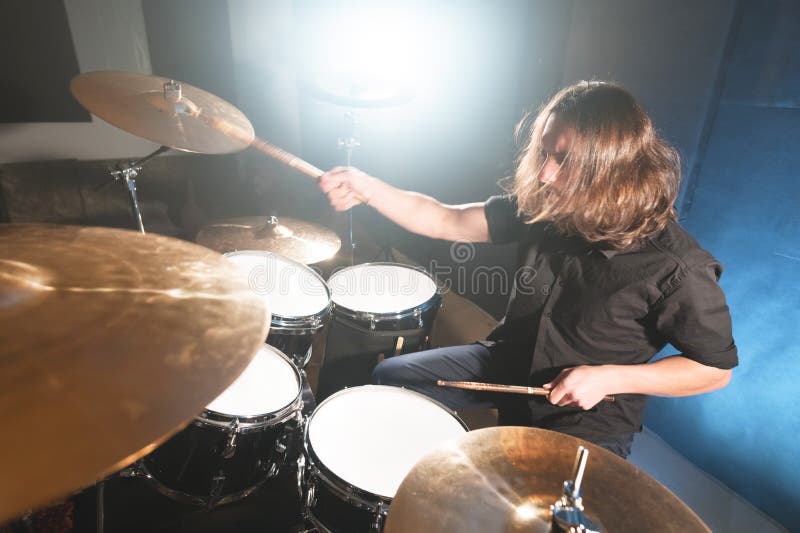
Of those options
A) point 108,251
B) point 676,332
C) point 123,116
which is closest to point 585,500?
point 676,332

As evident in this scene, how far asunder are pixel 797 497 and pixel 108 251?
227 cm

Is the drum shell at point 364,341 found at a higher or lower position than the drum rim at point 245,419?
lower

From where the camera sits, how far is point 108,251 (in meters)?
0.84

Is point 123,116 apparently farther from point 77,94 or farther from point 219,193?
point 219,193

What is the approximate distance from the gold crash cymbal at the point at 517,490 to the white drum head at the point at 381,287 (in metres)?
1.02

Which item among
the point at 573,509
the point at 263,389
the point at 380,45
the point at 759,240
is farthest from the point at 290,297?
the point at 380,45

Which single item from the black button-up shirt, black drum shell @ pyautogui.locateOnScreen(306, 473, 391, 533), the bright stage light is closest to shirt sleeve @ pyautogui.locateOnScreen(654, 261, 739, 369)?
the black button-up shirt

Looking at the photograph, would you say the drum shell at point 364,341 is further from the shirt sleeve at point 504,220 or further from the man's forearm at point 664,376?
the man's forearm at point 664,376

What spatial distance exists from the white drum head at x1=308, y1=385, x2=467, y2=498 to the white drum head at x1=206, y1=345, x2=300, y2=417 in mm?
170

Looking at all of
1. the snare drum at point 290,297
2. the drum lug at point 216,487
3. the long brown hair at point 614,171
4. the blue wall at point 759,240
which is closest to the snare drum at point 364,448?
the drum lug at point 216,487

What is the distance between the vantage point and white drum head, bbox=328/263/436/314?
80.2 inches

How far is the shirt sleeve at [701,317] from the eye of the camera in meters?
1.21

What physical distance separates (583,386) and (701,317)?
357 millimetres

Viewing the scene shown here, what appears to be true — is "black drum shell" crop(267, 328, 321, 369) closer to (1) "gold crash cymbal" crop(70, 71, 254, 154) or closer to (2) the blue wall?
(1) "gold crash cymbal" crop(70, 71, 254, 154)
